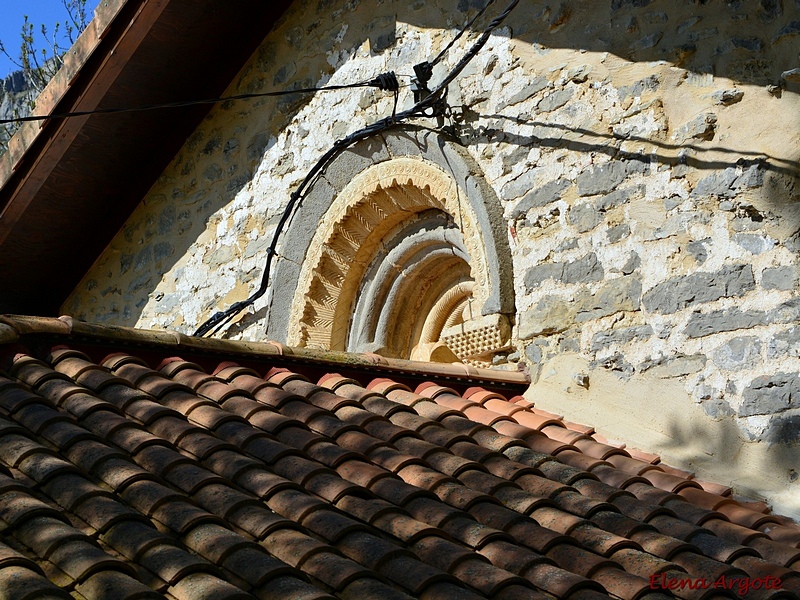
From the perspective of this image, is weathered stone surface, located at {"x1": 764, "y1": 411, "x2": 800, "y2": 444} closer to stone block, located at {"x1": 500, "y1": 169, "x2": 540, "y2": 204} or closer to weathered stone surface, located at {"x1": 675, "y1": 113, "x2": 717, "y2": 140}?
weathered stone surface, located at {"x1": 675, "y1": 113, "x2": 717, "y2": 140}

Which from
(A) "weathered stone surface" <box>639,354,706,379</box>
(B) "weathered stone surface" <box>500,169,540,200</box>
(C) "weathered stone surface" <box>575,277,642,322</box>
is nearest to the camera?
(A) "weathered stone surface" <box>639,354,706,379</box>

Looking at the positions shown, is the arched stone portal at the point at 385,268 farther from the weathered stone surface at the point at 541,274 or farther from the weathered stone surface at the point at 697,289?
the weathered stone surface at the point at 697,289

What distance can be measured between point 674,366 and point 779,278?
0.55 metres

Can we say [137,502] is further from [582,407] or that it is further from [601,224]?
[601,224]

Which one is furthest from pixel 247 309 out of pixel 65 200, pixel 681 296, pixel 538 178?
pixel 681 296

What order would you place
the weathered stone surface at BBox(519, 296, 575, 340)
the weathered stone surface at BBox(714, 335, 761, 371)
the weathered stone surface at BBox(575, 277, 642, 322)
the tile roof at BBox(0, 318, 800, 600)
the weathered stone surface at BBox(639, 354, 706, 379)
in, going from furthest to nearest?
the weathered stone surface at BBox(519, 296, 575, 340) < the weathered stone surface at BBox(575, 277, 642, 322) < the weathered stone surface at BBox(639, 354, 706, 379) < the weathered stone surface at BBox(714, 335, 761, 371) < the tile roof at BBox(0, 318, 800, 600)

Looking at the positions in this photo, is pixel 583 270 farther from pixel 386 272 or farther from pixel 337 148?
pixel 337 148

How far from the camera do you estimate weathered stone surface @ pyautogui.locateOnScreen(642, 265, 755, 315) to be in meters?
3.81

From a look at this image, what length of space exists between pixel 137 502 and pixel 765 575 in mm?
1756

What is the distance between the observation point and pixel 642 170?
4.21 meters

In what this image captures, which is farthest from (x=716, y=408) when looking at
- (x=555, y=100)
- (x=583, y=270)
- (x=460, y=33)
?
(x=460, y=33)

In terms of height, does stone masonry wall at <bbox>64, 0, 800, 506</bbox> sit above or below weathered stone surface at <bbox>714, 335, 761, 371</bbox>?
above

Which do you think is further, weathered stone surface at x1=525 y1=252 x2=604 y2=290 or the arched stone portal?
the arched stone portal

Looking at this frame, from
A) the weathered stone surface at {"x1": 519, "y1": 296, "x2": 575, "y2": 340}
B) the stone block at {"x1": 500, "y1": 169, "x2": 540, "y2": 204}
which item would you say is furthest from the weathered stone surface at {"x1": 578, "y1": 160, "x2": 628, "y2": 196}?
the weathered stone surface at {"x1": 519, "y1": 296, "x2": 575, "y2": 340}
